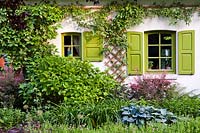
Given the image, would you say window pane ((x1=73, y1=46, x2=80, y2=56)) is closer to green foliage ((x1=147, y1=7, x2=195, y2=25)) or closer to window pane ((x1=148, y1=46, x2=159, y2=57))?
window pane ((x1=148, y1=46, x2=159, y2=57))

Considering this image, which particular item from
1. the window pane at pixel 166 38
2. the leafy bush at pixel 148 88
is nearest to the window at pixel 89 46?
the leafy bush at pixel 148 88

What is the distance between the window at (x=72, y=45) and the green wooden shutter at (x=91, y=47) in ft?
0.90

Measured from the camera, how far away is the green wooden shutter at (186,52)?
11641 mm

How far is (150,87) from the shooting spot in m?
10.6

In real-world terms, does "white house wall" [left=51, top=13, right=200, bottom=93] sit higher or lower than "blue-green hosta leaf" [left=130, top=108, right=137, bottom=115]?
higher

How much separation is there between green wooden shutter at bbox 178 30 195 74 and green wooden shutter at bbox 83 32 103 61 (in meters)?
2.09

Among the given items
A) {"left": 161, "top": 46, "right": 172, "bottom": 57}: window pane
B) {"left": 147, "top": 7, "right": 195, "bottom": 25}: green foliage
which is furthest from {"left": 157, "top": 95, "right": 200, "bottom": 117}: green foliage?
{"left": 147, "top": 7, "right": 195, "bottom": 25}: green foliage

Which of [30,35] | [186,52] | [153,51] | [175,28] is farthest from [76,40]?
[186,52]

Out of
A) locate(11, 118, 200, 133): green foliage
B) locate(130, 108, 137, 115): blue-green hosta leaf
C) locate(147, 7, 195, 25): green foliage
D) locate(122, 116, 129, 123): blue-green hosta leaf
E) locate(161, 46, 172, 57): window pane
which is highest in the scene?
locate(147, 7, 195, 25): green foliage

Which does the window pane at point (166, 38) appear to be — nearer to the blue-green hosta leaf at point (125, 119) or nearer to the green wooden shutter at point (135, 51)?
the green wooden shutter at point (135, 51)

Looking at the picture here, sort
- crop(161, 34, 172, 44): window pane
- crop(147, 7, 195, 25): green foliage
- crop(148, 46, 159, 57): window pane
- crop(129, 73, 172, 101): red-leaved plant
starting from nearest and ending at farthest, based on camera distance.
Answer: crop(129, 73, 172, 101): red-leaved plant < crop(147, 7, 195, 25): green foliage < crop(161, 34, 172, 44): window pane < crop(148, 46, 159, 57): window pane

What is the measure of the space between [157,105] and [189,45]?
3.43 meters

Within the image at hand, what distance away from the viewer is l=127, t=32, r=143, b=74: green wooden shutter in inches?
462

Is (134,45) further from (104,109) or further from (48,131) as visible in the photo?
(48,131)
